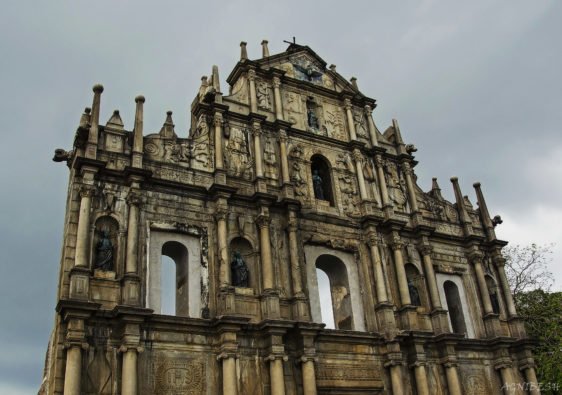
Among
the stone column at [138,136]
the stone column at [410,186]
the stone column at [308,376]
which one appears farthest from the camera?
the stone column at [410,186]

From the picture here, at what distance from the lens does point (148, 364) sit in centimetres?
1202

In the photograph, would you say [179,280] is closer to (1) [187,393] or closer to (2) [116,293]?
(2) [116,293]

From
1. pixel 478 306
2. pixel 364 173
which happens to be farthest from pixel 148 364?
pixel 478 306

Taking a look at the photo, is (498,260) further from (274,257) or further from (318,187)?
(274,257)

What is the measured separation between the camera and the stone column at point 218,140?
15.5 m

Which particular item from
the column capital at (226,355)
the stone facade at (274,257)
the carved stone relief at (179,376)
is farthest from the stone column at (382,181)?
the carved stone relief at (179,376)

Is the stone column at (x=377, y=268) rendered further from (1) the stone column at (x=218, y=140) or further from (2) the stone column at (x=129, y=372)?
(2) the stone column at (x=129, y=372)

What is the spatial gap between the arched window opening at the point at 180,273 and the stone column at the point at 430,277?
7.84m

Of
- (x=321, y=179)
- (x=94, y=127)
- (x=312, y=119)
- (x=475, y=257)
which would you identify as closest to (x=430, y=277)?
(x=475, y=257)

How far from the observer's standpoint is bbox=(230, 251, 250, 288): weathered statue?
14.2 meters

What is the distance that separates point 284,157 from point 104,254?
629 cm

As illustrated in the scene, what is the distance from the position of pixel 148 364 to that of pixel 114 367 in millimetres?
727

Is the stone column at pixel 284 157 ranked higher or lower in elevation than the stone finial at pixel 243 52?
lower

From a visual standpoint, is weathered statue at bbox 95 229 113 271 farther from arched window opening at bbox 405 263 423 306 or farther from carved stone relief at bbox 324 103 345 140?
arched window opening at bbox 405 263 423 306
